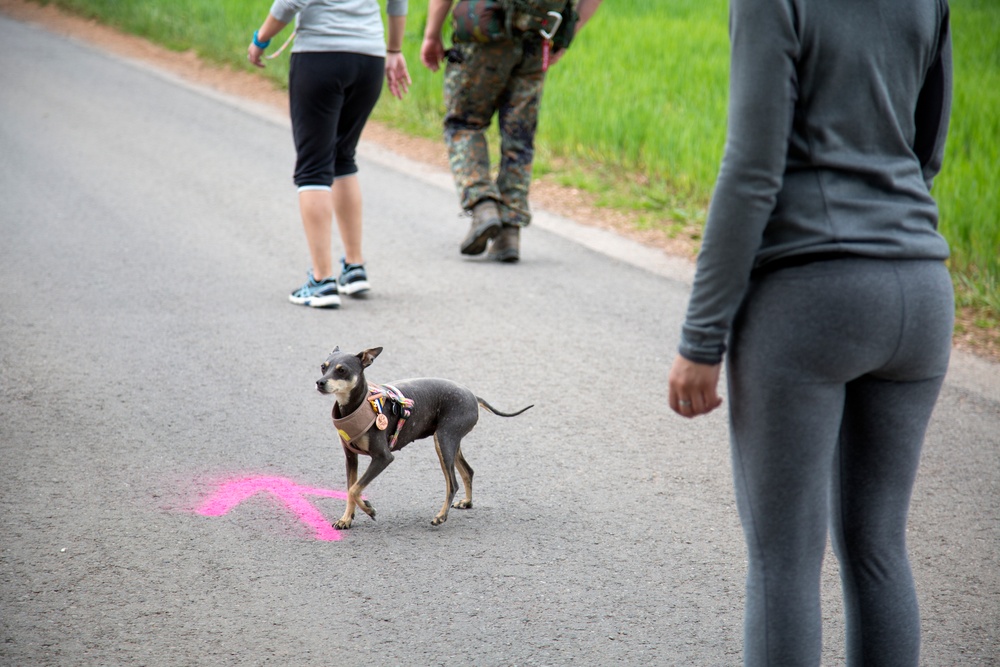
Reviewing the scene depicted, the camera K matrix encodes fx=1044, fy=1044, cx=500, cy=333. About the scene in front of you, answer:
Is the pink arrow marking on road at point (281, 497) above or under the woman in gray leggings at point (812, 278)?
under

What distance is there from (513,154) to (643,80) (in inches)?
202

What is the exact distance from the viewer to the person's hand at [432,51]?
21.4 feet

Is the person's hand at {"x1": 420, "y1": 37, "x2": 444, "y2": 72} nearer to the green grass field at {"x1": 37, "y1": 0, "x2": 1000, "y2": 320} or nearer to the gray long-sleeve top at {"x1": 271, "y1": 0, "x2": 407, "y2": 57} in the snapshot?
the gray long-sleeve top at {"x1": 271, "y1": 0, "x2": 407, "y2": 57}

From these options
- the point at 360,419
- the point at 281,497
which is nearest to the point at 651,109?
the point at 281,497

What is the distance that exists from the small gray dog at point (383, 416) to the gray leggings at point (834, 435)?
1369 mm

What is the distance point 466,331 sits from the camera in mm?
5367

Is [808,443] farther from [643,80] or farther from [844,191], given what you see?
[643,80]

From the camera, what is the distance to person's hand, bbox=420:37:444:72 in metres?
6.52

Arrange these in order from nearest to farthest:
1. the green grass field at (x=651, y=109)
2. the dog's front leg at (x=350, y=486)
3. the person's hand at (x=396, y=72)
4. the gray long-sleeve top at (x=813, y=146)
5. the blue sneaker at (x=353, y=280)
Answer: the gray long-sleeve top at (x=813, y=146) → the dog's front leg at (x=350, y=486) → the blue sneaker at (x=353, y=280) → the person's hand at (x=396, y=72) → the green grass field at (x=651, y=109)

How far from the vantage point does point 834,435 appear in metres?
1.89

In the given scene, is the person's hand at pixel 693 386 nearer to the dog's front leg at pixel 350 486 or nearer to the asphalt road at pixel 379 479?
→ the asphalt road at pixel 379 479

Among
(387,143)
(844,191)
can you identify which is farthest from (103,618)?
(387,143)

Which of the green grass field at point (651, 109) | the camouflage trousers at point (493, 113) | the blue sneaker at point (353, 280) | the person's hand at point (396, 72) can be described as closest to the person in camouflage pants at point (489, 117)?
the camouflage trousers at point (493, 113)

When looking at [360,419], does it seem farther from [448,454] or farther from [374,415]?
[448,454]
